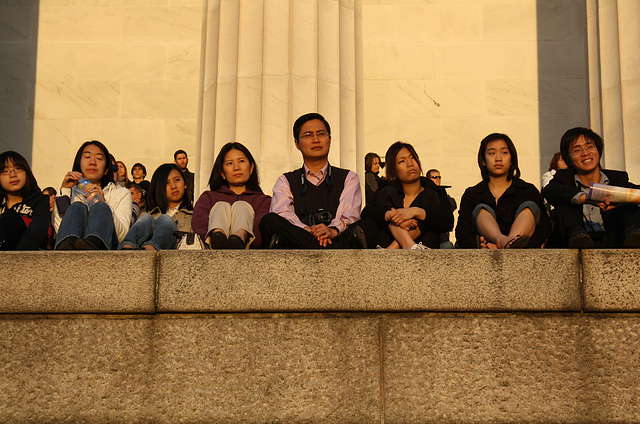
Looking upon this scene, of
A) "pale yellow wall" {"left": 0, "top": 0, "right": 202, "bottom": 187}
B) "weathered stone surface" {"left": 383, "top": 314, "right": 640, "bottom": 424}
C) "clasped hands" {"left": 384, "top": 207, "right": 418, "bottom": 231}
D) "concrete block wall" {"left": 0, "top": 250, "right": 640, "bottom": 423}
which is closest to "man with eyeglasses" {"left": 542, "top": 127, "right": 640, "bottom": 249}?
"concrete block wall" {"left": 0, "top": 250, "right": 640, "bottom": 423}

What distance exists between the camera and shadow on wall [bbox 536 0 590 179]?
14406 mm

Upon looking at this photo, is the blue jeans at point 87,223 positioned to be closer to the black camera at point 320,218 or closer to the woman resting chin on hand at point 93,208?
the woman resting chin on hand at point 93,208

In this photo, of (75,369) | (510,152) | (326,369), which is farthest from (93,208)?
(510,152)

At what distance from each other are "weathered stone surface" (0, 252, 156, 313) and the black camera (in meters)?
1.91

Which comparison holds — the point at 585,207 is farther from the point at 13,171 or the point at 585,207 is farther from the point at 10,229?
the point at 13,171

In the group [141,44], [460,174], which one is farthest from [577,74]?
[141,44]

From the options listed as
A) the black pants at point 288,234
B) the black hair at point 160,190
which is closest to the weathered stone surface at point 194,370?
→ the black pants at point 288,234

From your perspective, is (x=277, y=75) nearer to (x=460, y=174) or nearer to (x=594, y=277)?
(x=460, y=174)

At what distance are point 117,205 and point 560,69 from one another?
10.4 metres

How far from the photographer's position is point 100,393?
5.06 metres

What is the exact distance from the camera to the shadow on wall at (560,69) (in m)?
14.4

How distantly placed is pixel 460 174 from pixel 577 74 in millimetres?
3133

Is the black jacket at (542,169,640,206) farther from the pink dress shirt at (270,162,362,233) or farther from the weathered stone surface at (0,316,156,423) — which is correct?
the weathered stone surface at (0,316,156,423)

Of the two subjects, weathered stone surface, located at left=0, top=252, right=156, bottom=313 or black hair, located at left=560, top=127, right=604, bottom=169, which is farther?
black hair, located at left=560, top=127, right=604, bottom=169
